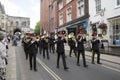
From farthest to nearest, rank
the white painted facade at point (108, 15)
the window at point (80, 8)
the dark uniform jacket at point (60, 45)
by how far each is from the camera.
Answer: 1. the window at point (80, 8)
2. the white painted facade at point (108, 15)
3. the dark uniform jacket at point (60, 45)

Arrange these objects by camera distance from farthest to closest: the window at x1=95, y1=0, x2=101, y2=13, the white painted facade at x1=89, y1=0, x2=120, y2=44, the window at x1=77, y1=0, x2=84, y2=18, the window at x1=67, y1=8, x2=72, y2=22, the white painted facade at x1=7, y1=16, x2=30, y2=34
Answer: the white painted facade at x1=7, y1=16, x2=30, y2=34 → the window at x1=67, y1=8, x2=72, y2=22 → the window at x1=77, y1=0, x2=84, y2=18 → the window at x1=95, y1=0, x2=101, y2=13 → the white painted facade at x1=89, y1=0, x2=120, y2=44

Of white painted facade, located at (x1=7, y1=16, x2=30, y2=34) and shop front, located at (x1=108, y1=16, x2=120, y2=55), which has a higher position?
white painted facade, located at (x1=7, y1=16, x2=30, y2=34)

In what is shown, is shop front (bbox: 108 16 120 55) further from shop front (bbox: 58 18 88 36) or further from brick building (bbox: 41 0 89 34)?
brick building (bbox: 41 0 89 34)

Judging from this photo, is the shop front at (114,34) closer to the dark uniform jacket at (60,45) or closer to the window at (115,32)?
the window at (115,32)

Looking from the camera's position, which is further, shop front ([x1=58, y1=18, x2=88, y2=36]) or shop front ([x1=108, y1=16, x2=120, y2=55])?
shop front ([x1=58, y1=18, x2=88, y2=36])

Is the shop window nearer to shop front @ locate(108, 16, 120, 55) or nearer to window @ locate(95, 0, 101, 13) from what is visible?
shop front @ locate(108, 16, 120, 55)

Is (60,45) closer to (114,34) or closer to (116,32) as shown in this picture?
(116,32)

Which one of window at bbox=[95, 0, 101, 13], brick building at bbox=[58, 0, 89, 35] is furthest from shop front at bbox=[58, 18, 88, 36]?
window at bbox=[95, 0, 101, 13]

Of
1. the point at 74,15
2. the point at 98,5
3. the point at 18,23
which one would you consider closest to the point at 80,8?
the point at 74,15

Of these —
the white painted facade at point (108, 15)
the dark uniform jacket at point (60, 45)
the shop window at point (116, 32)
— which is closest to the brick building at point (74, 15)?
the white painted facade at point (108, 15)

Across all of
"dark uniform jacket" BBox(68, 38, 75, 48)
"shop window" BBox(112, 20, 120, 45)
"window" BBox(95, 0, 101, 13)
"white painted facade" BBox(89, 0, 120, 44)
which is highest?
"window" BBox(95, 0, 101, 13)

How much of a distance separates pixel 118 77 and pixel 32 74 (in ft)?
13.1

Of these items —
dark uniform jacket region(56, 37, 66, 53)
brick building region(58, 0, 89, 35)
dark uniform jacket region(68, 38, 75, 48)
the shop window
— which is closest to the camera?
dark uniform jacket region(56, 37, 66, 53)

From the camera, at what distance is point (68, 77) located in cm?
1295
